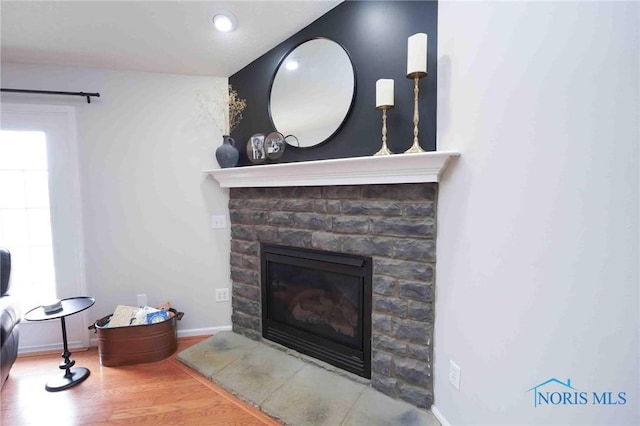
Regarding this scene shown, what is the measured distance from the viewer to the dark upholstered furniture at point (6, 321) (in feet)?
5.65

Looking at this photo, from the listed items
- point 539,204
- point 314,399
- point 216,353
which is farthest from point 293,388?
point 539,204

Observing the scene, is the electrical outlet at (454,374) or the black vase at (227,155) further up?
the black vase at (227,155)

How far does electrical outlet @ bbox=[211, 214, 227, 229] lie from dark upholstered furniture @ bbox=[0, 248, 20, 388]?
135 centimetres

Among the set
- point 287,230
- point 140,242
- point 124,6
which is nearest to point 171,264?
point 140,242

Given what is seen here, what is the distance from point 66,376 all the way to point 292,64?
266 centimetres

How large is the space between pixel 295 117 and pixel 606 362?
1.94 meters

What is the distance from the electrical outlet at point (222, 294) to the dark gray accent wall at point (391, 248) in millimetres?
949

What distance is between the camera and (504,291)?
1.13 metres

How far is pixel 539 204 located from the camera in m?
0.99

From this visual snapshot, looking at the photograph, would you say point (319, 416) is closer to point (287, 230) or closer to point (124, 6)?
point (287, 230)

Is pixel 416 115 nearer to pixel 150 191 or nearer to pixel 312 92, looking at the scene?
pixel 312 92

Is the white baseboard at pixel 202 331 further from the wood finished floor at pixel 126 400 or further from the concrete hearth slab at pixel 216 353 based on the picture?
the wood finished floor at pixel 126 400

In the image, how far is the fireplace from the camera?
5.89 ft

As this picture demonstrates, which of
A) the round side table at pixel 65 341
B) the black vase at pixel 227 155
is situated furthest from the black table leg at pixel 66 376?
the black vase at pixel 227 155
